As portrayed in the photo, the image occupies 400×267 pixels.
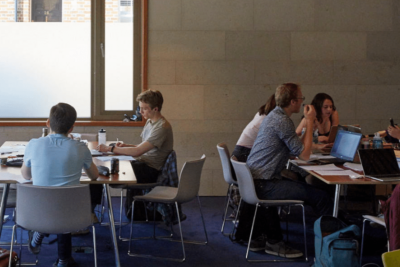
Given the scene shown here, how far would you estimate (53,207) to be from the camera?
316 cm

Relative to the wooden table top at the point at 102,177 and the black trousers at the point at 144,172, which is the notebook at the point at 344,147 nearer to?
the black trousers at the point at 144,172

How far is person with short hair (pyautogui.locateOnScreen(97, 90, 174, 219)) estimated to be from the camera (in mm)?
4680

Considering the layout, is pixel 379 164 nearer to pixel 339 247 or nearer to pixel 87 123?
pixel 339 247

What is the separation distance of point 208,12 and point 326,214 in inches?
127

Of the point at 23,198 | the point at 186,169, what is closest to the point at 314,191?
the point at 186,169

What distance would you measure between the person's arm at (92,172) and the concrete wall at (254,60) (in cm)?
288

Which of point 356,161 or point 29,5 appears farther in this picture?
point 29,5

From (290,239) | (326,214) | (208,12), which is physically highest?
(208,12)

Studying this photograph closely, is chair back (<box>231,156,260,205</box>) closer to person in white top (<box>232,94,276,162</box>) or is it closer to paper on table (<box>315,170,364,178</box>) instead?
paper on table (<box>315,170,364,178</box>)

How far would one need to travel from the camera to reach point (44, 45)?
652 cm

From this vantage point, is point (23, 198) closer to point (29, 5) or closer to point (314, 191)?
point (314, 191)

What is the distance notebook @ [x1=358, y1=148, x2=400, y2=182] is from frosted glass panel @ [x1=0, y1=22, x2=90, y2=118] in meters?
3.66

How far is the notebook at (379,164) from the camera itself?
13.1ft

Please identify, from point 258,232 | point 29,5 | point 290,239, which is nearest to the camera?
point 258,232
